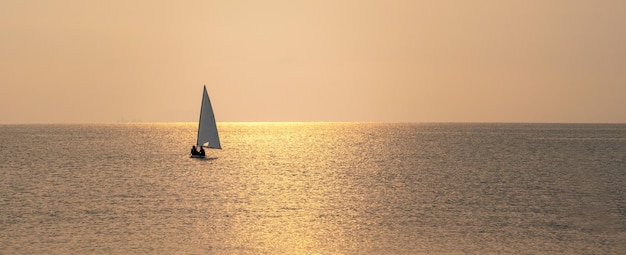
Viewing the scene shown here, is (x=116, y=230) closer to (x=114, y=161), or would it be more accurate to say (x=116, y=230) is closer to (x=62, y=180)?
(x=62, y=180)

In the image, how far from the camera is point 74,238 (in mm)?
46625

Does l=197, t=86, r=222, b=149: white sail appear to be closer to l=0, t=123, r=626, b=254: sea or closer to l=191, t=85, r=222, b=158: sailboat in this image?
l=191, t=85, r=222, b=158: sailboat

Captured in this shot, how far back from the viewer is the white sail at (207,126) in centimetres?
11531

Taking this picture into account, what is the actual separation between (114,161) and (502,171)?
57.7 m

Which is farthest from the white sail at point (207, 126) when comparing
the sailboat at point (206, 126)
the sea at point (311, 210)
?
the sea at point (311, 210)

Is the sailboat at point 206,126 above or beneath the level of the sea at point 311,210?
above

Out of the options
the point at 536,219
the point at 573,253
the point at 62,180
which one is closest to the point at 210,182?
the point at 62,180

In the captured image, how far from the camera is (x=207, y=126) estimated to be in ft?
383

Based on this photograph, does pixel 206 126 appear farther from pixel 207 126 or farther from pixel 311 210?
pixel 311 210

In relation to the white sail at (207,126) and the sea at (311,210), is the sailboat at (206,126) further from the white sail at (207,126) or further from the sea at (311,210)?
the sea at (311,210)

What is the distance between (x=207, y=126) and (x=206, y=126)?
179mm

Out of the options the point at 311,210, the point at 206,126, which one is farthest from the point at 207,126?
the point at 311,210

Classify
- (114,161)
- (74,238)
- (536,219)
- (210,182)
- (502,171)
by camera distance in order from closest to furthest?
(74,238) < (536,219) < (210,182) < (502,171) < (114,161)

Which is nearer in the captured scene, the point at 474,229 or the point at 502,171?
the point at 474,229
